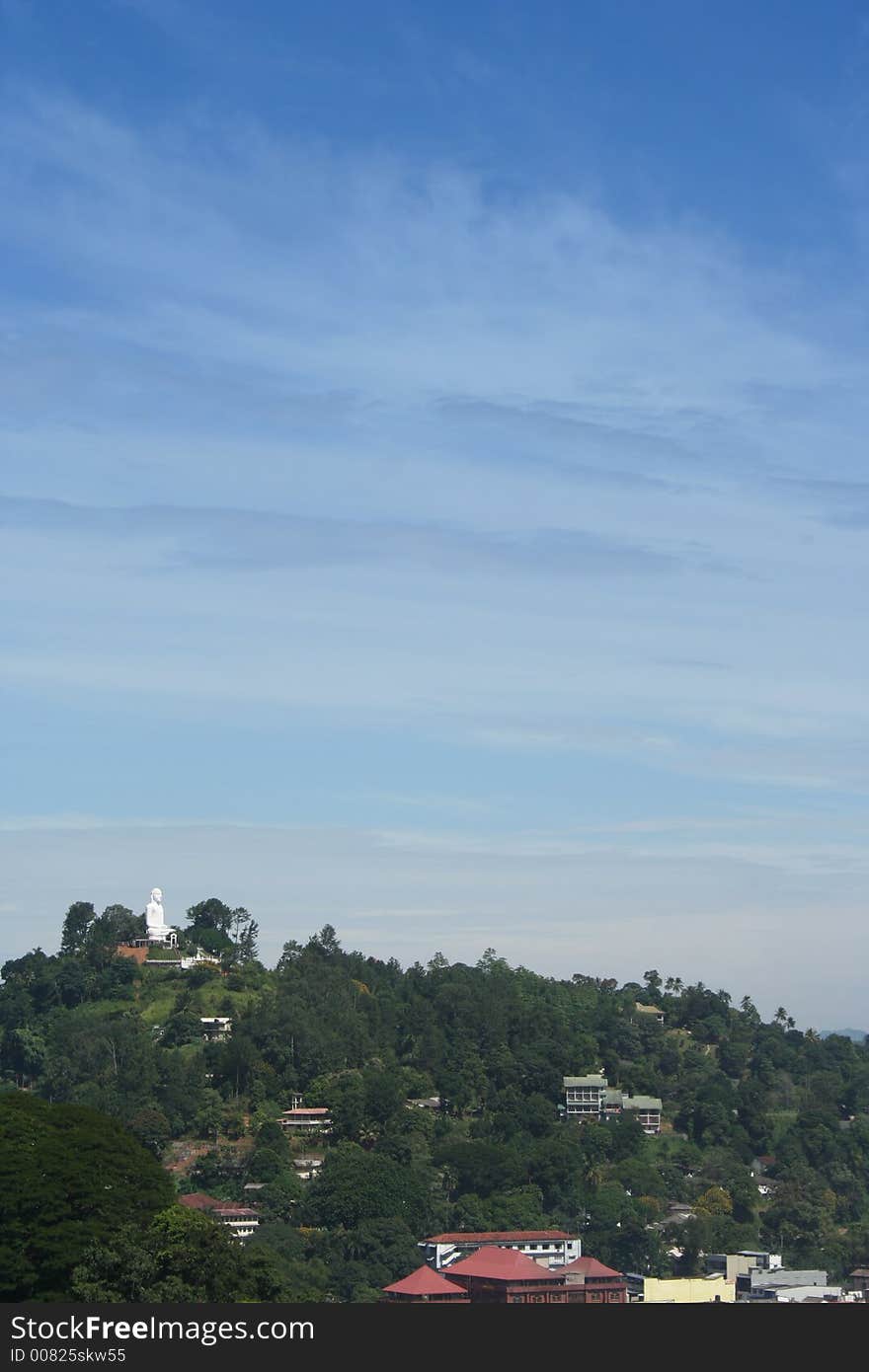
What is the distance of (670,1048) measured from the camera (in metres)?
125

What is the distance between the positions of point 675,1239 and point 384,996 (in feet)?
123

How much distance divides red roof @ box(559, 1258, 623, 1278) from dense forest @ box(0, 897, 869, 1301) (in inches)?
265

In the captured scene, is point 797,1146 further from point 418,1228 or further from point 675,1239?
point 418,1228

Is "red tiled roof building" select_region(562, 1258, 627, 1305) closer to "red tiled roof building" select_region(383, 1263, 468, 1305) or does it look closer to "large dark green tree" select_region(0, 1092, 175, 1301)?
"red tiled roof building" select_region(383, 1263, 468, 1305)

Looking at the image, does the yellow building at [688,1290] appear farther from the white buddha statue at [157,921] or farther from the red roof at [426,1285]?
the white buddha statue at [157,921]

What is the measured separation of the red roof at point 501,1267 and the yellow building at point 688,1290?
446 cm

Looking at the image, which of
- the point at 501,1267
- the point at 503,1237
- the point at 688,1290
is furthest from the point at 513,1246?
the point at 688,1290

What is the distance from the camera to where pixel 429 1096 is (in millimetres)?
104938

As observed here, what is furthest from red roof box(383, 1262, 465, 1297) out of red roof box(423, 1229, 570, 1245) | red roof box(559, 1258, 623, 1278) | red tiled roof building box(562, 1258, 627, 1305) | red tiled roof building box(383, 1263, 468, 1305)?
red roof box(423, 1229, 570, 1245)

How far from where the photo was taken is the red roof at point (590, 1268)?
7562 cm

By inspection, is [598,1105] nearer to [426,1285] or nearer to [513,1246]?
[513,1246]

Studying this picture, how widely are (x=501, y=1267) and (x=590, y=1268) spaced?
232 inches

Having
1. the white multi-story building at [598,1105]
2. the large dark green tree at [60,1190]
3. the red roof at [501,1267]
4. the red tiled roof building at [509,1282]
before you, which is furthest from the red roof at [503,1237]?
the large dark green tree at [60,1190]

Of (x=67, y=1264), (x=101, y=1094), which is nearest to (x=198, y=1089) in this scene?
(x=101, y=1094)
